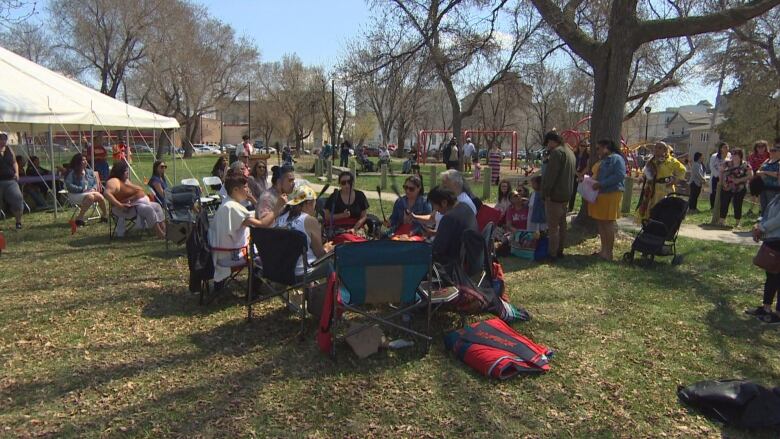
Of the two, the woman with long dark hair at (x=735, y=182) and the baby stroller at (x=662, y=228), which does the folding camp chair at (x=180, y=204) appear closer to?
the baby stroller at (x=662, y=228)

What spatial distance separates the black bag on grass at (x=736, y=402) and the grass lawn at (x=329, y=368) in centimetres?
8

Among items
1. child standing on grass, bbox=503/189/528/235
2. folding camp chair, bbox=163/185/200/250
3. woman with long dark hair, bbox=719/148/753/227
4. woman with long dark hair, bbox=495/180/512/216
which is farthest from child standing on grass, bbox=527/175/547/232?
woman with long dark hair, bbox=719/148/753/227

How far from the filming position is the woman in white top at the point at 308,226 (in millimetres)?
4461

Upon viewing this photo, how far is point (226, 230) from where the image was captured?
191 inches

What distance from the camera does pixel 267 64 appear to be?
4825 centimetres

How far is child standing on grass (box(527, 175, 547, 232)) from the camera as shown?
7.37 metres

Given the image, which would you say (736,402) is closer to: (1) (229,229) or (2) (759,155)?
(1) (229,229)

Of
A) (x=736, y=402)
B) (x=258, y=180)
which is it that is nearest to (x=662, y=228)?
(x=736, y=402)

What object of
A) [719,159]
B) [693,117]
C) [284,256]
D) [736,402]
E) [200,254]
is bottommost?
[736,402]

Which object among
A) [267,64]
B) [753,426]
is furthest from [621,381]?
[267,64]

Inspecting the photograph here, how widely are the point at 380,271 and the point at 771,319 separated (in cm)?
373

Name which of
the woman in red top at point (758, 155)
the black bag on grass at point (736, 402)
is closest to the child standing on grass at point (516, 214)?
the black bag on grass at point (736, 402)

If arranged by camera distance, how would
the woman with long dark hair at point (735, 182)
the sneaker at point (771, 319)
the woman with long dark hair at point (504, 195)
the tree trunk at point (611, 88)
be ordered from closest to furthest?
the sneaker at point (771, 319)
the woman with long dark hair at point (504, 195)
the tree trunk at point (611, 88)
the woman with long dark hair at point (735, 182)

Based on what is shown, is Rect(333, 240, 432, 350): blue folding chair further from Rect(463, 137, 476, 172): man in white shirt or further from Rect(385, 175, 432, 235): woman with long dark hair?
Rect(463, 137, 476, 172): man in white shirt
